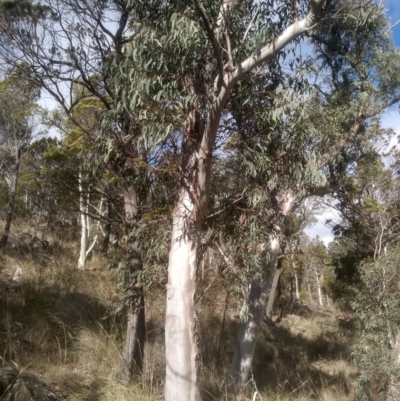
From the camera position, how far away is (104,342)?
6.11m

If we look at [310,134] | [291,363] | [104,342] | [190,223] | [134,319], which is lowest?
[291,363]

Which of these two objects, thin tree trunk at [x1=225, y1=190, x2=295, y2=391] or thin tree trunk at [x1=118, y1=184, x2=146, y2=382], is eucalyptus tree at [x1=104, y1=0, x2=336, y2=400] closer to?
thin tree trunk at [x1=118, y1=184, x2=146, y2=382]

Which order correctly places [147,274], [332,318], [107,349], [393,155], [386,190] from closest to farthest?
[147,274]
[107,349]
[386,190]
[393,155]
[332,318]

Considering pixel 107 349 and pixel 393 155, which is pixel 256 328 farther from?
pixel 393 155

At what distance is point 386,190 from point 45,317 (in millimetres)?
7615

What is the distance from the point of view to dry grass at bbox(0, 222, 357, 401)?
204 inches

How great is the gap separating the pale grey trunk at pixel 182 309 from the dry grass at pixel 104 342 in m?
0.52

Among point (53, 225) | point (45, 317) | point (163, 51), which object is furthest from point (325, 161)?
point (53, 225)

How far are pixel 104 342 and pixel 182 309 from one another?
196 cm

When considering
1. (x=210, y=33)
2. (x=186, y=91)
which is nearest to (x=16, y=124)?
(x=186, y=91)

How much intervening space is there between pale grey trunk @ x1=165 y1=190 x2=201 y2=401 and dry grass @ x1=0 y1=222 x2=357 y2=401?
20.5 inches

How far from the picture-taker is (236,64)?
459 cm

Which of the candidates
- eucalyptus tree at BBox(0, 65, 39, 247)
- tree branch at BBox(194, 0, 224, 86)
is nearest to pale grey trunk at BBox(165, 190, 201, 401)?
tree branch at BBox(194, 0, 224, 86)

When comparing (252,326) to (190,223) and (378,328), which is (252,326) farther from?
(190,223)
